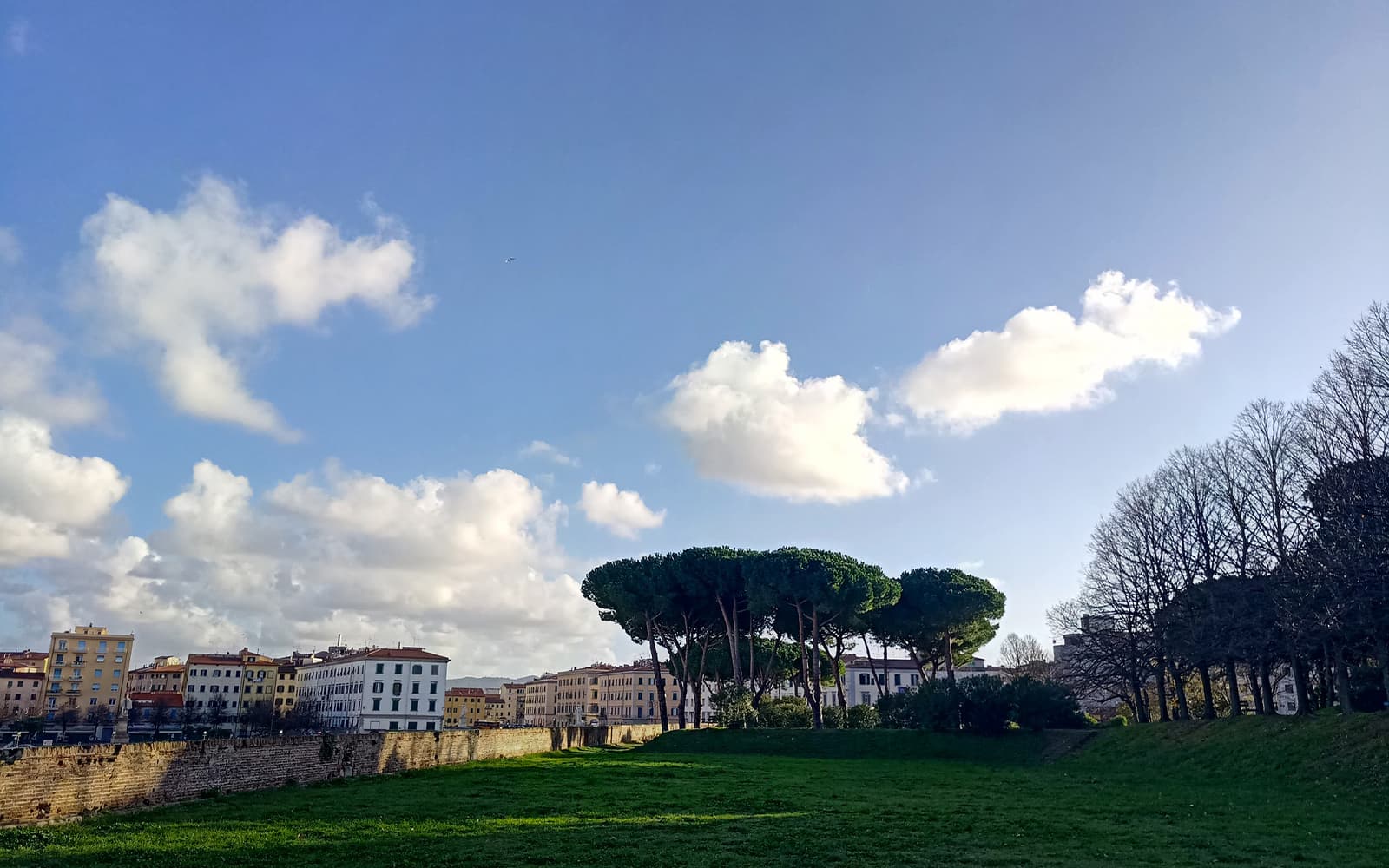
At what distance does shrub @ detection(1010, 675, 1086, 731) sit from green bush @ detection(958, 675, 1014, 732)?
1.47 ft

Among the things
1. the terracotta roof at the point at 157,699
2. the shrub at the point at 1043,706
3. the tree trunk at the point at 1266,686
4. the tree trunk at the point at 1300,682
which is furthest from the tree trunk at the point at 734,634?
the terracotta roof at the point at 157,699

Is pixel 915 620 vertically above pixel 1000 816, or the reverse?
pixel 915 620

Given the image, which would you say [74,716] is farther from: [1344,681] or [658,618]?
[1344,681]

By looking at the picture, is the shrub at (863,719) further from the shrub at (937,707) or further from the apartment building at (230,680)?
the apartment building at (230,680)

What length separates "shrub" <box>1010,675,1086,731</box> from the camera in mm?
50469

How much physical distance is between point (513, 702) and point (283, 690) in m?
61.5

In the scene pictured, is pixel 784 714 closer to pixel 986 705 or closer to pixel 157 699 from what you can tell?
pixel 986 705

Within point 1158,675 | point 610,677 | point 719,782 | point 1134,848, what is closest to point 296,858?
point 1134,848

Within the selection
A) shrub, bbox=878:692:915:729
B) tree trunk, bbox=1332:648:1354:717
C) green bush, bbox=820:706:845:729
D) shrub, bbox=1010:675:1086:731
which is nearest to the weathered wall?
shrub, bbox=878:692:915:729

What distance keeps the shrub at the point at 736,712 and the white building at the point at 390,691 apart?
61882mm

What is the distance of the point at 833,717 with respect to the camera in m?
63.1

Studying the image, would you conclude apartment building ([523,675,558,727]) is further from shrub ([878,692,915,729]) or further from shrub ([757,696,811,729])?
shrub ([878,692,915,729])

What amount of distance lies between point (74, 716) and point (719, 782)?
11962 cm

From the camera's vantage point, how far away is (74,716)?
379ft
